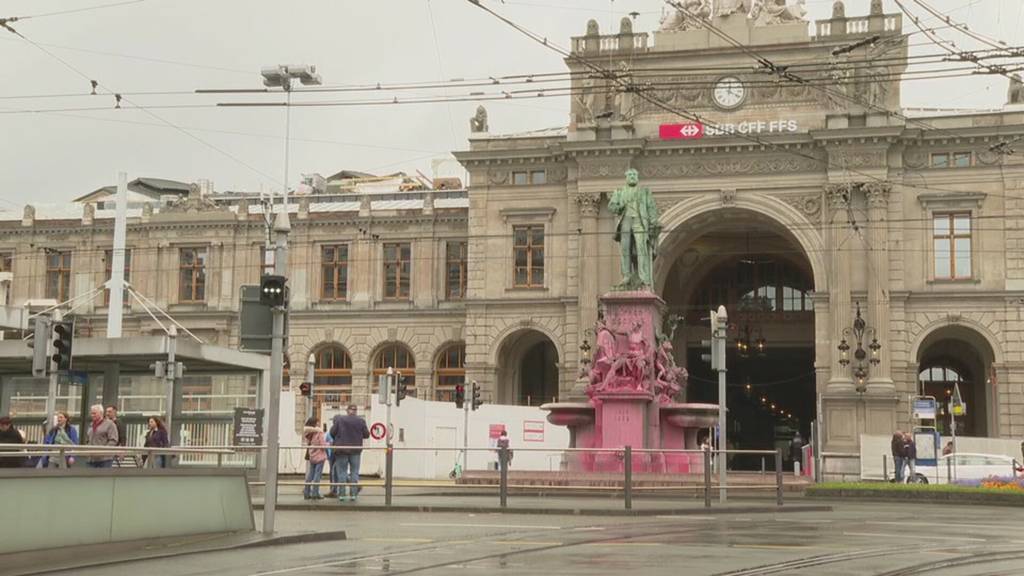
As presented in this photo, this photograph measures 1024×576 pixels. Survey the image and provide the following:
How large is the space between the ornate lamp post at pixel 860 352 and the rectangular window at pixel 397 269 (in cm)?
2123

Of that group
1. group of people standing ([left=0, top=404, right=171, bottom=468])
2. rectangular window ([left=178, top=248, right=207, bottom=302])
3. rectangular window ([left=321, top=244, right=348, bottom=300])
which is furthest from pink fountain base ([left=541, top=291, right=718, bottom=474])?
rectangular window ([left=178, top=248, right=207, bottom=302])

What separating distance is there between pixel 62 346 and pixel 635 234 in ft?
50.5

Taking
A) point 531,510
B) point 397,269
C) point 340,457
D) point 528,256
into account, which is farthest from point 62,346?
point 397,269

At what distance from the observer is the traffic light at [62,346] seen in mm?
25750

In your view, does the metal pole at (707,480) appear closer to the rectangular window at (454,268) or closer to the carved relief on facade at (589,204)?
the carved relief on facade at (589,204)

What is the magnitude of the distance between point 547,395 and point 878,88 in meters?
20.9

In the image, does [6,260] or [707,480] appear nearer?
[707,480]

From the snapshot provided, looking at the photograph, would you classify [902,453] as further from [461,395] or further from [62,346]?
[62,346]

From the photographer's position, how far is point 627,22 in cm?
5928

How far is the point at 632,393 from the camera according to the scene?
34.2 metres

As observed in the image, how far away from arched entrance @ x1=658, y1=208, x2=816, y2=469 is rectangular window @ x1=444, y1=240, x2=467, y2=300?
9380 millimetres

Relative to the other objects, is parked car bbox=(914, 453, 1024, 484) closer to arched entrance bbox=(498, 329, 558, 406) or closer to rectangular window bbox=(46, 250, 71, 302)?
arched entrance bbox=(498, 329, 558, 406)

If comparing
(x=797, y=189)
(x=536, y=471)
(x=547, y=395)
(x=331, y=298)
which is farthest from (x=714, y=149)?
(x=536, y=471)

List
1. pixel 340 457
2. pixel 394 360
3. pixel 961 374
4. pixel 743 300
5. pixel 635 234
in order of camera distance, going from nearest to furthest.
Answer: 1. pixel 340 457
2. pixel 635 234
3. pixel 961 374
4. pixel 394 360
5. pixel 743 300
